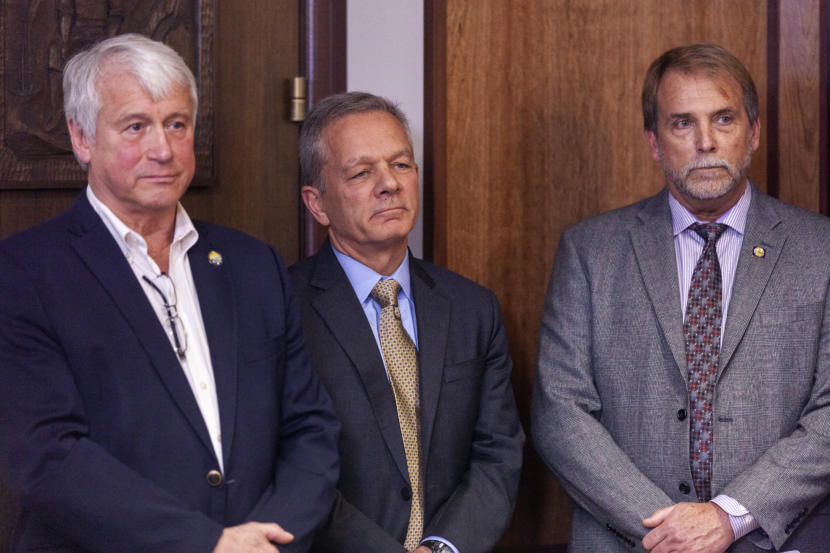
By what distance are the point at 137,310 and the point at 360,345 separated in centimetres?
63

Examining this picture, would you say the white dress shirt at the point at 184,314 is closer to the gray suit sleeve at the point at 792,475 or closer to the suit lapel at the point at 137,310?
the suit lapel at the point at 137,310

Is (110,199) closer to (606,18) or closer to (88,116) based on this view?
(88,116)

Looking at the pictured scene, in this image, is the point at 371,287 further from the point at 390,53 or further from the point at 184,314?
the point at 390,53

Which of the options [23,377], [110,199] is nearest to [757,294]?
[110,199]

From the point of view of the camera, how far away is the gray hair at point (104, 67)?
6.07ft

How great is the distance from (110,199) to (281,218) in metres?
0.88

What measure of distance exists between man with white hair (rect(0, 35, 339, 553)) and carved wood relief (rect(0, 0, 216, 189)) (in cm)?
59

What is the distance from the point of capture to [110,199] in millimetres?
1890

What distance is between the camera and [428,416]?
90.1 inches

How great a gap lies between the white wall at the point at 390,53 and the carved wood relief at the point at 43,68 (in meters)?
0.54

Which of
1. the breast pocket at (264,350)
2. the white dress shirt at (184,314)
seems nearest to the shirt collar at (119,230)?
the white dress shirt at (184,314)

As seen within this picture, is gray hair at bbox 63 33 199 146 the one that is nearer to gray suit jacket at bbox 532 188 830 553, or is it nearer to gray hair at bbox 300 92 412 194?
gray hair at bbox 300 92 412 194

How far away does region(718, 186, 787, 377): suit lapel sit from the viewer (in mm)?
2326

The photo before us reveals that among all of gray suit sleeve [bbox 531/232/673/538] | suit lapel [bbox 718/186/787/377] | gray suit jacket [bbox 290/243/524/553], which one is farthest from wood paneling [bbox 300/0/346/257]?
suit lapel [bbox 718/186/787/377]
